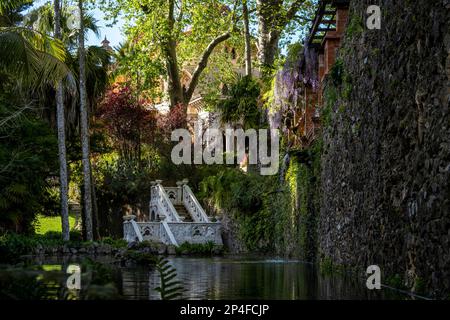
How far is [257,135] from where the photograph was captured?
28.9 m

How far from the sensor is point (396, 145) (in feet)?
31.5

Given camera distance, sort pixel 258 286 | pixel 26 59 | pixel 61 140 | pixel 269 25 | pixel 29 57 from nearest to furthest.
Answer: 1. pixel 258 286
2. pixel 26 59
3. pixel 29 57
4. pixel 61 140
5. pixel 269 25

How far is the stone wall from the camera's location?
7785 millimetres

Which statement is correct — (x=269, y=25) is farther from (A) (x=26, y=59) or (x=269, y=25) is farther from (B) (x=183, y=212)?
Result: (A) (x=26, y=59)

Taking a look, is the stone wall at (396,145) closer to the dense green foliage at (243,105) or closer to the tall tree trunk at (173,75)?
the dense green foliage at (243,105)

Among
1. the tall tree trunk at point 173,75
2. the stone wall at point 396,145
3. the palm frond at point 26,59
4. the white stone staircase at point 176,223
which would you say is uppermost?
the tall tree trunk at point 173,75

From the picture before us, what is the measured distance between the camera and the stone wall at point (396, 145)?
7.79 meters

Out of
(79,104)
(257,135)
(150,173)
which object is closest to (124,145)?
(150,173)

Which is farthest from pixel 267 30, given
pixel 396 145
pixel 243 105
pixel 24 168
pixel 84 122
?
pixel 396 145

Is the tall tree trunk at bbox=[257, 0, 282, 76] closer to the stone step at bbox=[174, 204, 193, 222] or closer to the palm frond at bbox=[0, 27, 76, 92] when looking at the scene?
the stone step at bbox=[174, 204, 193, 222]

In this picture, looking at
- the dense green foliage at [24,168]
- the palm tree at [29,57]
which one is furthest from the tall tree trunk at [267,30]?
the palm tree at [29,57]

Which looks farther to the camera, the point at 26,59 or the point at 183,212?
the point at 183,212

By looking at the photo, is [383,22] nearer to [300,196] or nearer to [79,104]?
[300,196]

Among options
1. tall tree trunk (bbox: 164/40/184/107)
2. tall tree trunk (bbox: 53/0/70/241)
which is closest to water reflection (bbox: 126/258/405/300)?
tall tree trunk (bbox: 53/0/70/241)
